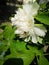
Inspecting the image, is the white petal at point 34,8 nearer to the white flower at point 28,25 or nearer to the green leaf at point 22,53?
the white flower at point 28,25

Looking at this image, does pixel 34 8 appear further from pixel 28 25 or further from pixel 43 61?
pixel 43 61

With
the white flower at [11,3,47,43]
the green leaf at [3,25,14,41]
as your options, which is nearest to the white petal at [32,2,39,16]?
the white flower at [11,3,47,43]

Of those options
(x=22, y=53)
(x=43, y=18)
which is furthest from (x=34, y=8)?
(x=22, y=53)

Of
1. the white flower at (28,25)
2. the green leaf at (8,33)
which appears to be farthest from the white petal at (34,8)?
the green leaf at (8,33)

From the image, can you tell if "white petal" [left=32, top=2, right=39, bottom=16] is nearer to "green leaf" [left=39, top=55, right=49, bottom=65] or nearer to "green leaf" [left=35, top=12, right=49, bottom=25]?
"green leaf" [left=35, top=12, right=49, bottom=25]

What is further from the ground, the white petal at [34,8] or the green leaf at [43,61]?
Answer: the white petal at [34,8]

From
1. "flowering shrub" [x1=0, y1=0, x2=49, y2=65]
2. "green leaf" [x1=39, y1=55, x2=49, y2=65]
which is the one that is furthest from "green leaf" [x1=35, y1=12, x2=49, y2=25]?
"green leaf" [x1=39, y1=55, x2=49, y2=65]

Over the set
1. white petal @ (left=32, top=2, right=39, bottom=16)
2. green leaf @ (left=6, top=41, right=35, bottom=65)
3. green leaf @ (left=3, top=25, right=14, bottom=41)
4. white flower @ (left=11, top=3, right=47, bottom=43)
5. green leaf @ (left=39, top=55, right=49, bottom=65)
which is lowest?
green leaf @ (left=39, top=55, right=49, bottom=65)

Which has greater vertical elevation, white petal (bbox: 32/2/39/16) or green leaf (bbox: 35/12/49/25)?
white petal (bbox: 32/2/39/16)

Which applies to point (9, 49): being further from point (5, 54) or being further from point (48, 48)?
point (48, 48)
